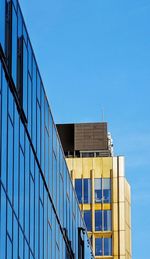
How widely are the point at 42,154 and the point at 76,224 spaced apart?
1483cm

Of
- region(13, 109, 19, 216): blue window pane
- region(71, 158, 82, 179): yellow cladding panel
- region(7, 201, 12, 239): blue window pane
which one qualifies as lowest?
region(7, 201, 12, 239): blue window pane

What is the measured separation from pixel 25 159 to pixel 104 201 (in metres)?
65.2

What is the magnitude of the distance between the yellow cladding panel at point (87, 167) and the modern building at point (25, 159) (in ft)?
170

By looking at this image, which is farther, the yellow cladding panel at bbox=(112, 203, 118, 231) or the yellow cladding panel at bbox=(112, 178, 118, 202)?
the yellow cladding panel at bbox=(112, 178, 118, 202)

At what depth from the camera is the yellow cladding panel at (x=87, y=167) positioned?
4050 inches

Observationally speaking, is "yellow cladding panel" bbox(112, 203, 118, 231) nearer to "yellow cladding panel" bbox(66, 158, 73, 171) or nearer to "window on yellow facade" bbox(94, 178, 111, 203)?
"window on yellow facade" bbox(94, 178, 111, 203)

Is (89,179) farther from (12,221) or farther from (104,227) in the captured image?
(12,221)

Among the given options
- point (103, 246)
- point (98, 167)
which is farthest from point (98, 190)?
point (103, 246)

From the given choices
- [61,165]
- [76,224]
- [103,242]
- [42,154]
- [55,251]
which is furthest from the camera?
[103,242]

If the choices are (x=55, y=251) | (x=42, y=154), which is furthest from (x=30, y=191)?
(x=55, y=251)

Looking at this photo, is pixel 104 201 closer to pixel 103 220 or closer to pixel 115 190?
pixel 115 190

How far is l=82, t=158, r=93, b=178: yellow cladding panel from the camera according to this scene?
103 m

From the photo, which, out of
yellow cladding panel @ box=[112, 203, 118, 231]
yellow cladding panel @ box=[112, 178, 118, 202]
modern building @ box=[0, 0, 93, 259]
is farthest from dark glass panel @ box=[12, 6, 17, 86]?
yellow cladding panel @ box=[112, 178, 118, 202]

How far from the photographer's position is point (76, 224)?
57094mm
